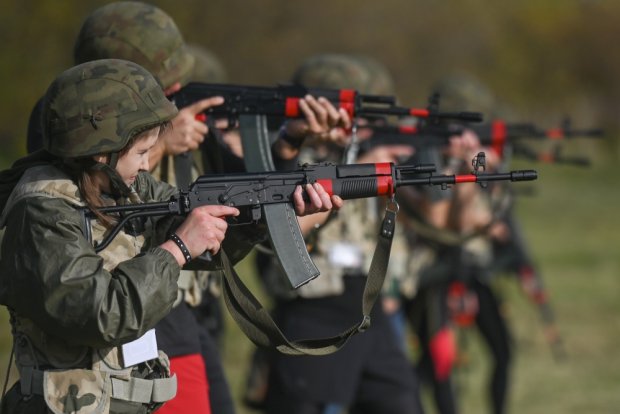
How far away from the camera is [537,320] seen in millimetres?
13367

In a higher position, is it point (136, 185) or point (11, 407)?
point (136, 185)

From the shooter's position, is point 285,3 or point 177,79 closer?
point 177,79

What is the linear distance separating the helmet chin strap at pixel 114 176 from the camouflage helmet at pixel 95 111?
0.05 metres

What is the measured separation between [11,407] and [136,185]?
0.85 meters

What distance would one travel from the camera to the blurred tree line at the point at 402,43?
9.61m

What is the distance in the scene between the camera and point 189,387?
14.8ft

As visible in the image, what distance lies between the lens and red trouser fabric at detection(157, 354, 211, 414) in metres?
4.40

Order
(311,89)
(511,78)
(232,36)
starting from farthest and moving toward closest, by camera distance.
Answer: (511,78)
(232,36)
(311,89)

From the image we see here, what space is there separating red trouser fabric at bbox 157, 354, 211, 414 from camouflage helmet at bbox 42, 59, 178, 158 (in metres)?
1.13

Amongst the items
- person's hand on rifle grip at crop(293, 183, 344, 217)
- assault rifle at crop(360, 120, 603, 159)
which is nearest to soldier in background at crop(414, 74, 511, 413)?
assault rifle at crop(360, 120, 603, 159)

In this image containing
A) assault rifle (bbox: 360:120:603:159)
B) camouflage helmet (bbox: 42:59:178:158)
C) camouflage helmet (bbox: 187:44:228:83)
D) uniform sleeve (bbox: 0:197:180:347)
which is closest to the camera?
uniform sleeve (bbox: 0:197:180:347)

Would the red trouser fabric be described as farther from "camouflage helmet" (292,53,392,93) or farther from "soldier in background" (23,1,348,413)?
"camouflage helmet" (292,53,392,93)

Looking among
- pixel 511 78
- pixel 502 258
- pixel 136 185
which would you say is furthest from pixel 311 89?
pixel 511 78

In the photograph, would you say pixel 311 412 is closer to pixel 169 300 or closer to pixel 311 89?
pixel 311 89
